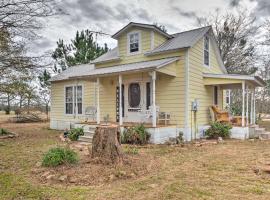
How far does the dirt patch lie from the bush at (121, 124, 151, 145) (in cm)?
313

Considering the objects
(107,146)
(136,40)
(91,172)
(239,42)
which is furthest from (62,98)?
(239,42)

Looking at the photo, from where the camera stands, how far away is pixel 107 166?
5656mm

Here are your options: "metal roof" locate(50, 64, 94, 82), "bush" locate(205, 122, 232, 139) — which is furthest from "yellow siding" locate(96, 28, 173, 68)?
"bush" locate(205, 122, 232, 139)

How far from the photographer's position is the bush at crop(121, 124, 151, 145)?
9.40 m

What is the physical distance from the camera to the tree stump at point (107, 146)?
19.5ft

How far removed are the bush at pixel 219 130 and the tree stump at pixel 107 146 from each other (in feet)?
21.3

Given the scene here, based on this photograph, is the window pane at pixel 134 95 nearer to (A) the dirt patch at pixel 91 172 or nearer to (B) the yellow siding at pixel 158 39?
(B) the yellow siding at pixel 158 39

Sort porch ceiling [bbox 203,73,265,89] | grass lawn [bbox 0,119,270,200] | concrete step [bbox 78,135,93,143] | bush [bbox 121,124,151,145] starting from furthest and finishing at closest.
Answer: porch ceiling [bbox 203,73,265,89]
concrete step [bbox 78,135,93,143]
bush [bbox 121,124,151,145]
grass lawn [bbox 0,119,270,200]

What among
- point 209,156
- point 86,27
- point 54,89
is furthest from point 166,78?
point 86,27

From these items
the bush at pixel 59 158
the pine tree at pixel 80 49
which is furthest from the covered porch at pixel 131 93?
the pine tree at pixel 80 49

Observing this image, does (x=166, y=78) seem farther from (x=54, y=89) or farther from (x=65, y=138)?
(x=54, y=89)

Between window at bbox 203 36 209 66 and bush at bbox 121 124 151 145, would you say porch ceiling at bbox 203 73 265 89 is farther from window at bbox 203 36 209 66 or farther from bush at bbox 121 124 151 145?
bush at bbox 121 124 151 145

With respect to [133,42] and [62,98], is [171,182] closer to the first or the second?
[133,42]

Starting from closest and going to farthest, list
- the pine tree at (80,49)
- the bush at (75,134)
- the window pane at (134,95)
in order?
the bush at (75,134) → the window pane at (134,95) → the pine tree at (80,49)
